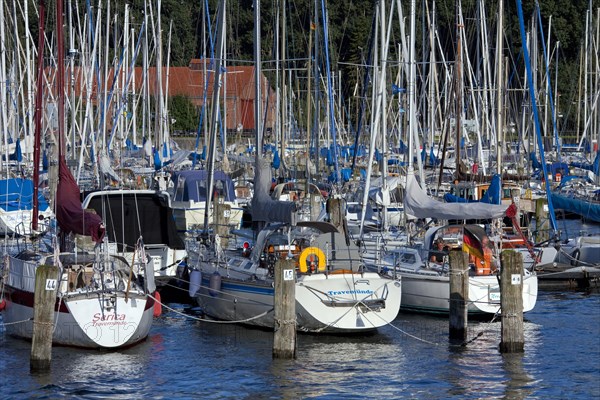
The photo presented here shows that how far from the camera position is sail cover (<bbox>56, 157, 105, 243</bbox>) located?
25.4 metres

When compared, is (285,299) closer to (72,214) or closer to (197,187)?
(72,214)

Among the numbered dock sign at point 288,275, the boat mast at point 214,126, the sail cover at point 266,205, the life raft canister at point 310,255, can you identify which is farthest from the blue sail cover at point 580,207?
the numbered dock sign at point 288,275

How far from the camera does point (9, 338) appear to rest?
26047 mm

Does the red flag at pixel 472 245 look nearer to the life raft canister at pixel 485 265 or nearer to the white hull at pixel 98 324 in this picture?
the life raft canister at pixel 485 265

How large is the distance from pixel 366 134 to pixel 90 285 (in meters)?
38.7

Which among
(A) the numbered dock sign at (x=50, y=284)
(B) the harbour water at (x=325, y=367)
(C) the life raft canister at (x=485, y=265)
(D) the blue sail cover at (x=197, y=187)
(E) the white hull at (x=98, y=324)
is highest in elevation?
(D) the blue sail cover at (x=197, y=187)

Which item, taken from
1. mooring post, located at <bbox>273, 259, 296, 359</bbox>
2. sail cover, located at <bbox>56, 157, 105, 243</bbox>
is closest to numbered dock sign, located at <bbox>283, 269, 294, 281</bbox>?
mooring post, located at <bbox>273, 259, 296, 359</bbox>

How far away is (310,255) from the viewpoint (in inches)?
1019

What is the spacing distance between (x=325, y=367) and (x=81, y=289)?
4725mm

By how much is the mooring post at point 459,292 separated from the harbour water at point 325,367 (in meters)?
0.33

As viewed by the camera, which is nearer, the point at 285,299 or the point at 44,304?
the point at 44,304

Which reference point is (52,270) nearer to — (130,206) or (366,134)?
(130,206)

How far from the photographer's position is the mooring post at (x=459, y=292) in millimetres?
25172

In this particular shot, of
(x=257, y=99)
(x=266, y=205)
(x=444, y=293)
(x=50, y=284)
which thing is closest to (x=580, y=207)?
(x=444, y=293)
